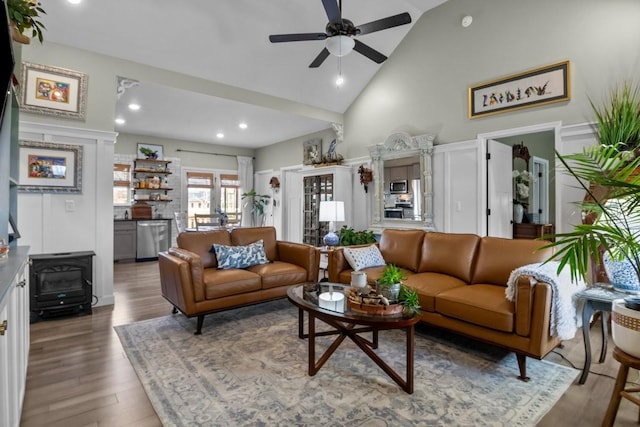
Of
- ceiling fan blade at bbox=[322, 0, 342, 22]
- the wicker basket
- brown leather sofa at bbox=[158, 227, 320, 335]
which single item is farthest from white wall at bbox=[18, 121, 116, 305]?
the wicker basket

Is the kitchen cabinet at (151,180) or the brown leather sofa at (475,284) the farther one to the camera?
the kitchen cabinet at (151,180)

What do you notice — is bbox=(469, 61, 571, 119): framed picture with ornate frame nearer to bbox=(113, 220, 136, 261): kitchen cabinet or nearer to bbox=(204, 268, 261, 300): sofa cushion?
bbox=(204, 268, 261, 300): sofa cushion

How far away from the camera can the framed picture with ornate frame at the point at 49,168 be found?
3424 millimetres

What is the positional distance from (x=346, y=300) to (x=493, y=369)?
114 cm

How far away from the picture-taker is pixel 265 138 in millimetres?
7727

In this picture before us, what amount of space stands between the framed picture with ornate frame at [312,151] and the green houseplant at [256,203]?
1860mm

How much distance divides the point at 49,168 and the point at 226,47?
249cm

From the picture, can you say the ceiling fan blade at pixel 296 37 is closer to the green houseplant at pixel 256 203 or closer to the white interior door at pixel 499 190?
the white interior door at pixel 499 190

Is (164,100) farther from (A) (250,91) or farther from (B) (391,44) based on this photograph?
(B) (391,44)

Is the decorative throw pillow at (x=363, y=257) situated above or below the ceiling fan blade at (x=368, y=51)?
below

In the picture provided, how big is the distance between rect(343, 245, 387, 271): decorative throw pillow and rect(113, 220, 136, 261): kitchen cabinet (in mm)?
5165

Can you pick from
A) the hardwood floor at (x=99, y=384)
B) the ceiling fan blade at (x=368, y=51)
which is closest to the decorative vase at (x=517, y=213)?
the hardwood floor at (x=99, y=384)

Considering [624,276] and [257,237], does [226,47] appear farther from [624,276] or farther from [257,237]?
[624,276]

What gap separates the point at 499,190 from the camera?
4.39 m
